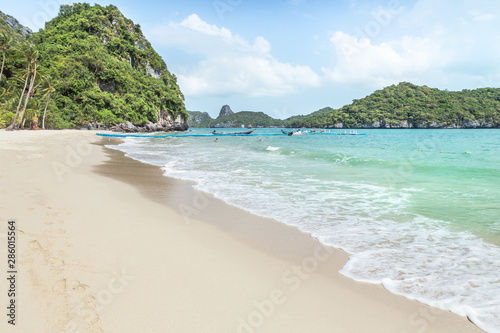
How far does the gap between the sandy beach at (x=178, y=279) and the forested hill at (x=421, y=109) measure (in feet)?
438

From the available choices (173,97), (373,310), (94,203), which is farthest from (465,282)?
(173,97)

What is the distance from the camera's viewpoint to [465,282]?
325 cm

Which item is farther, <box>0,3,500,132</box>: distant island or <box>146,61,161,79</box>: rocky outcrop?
<box>146,61,161,79</box>: rocky outcrop

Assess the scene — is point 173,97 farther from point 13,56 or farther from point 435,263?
point 435,263

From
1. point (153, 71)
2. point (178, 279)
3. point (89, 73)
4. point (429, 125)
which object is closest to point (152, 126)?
point (89, 73)

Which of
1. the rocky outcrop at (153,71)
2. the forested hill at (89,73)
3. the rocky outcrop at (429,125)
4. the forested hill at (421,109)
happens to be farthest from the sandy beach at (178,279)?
the rocky outcrop at (429,125)

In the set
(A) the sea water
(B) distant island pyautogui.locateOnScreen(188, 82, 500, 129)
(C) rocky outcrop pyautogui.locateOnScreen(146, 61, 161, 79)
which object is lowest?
(A) the sea water

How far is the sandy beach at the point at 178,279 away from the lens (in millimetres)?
2232

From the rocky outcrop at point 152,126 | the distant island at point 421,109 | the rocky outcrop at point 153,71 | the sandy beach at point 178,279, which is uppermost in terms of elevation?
→ the rocky outcrop at point 153,71

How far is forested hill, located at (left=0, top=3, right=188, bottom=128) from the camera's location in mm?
35469

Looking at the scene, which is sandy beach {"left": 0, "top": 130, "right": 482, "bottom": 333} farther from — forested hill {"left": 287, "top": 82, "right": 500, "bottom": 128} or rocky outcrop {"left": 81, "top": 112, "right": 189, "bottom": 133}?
forested hill {"left": 287, "top": 82, "right": 500, "bottom": 128}

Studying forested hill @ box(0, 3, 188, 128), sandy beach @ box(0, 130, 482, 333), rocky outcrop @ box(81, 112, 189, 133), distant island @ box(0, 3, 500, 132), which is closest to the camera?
sandy beach @ box(0, 130, 482, 333)

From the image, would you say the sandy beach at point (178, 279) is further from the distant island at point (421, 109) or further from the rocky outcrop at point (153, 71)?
the distant island at point (421, 109)

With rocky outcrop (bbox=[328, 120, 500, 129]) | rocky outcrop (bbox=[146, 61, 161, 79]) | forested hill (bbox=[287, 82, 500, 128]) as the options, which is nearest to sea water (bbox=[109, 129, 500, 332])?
rocky outcrop (bbox=[146, 61, 161, 79])
